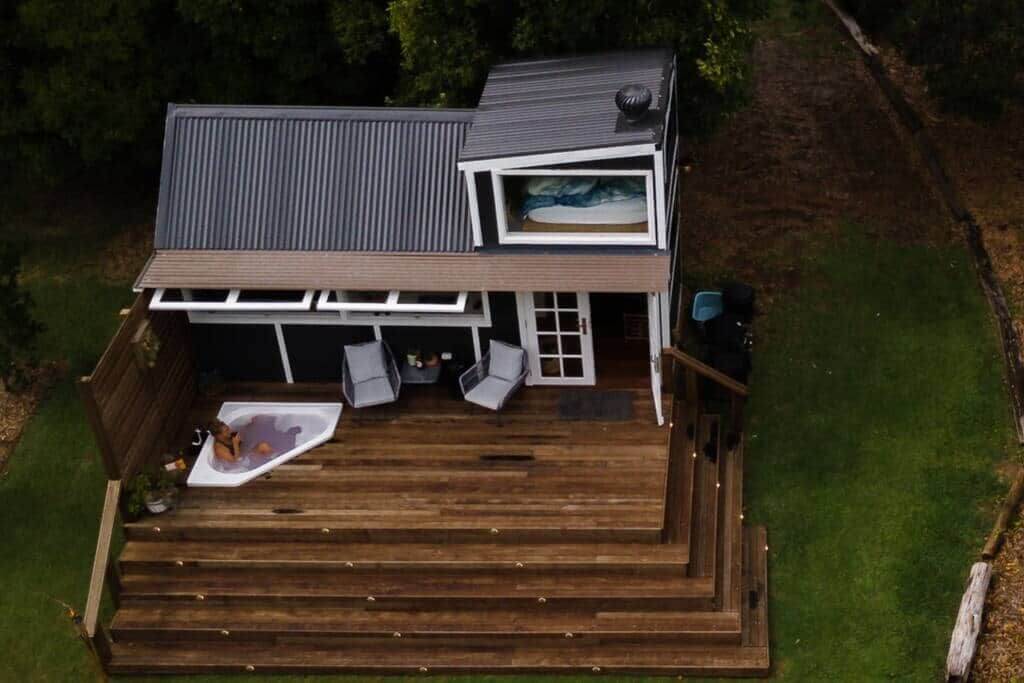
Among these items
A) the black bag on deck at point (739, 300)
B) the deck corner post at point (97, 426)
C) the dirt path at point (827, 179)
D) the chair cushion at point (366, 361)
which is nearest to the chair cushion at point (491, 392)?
the chair cushion at point (366, 361)

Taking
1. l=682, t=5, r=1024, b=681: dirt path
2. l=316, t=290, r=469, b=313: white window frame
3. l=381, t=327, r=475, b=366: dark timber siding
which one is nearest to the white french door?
l=381, t=327, r=475, b=366: dark timber siding

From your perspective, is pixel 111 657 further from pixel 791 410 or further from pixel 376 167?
pixel 791 410

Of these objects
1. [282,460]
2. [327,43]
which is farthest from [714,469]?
[327,43]

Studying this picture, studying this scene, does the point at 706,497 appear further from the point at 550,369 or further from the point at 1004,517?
the point at 1004,517

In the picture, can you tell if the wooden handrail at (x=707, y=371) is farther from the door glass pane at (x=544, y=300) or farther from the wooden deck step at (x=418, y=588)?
the wooden deck step at (x=418, y=588)

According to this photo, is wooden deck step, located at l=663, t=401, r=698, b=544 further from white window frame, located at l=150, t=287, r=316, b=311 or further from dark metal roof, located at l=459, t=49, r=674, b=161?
white window frame, located at l=150, t=287, r=316, b=311
